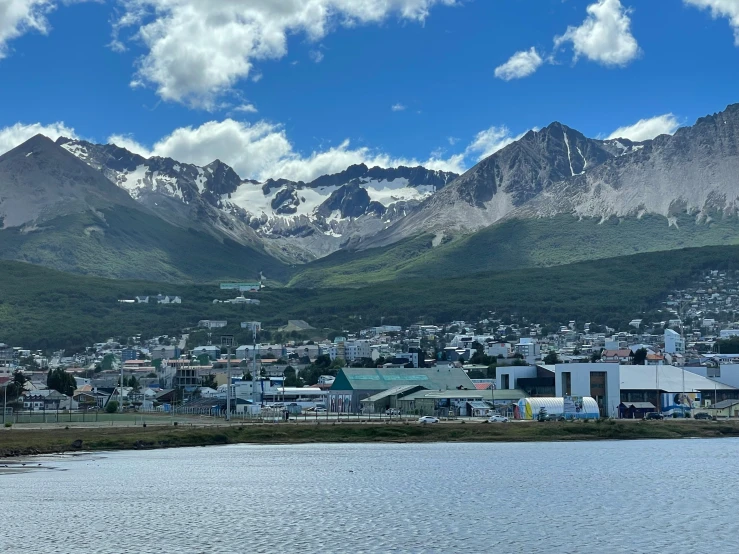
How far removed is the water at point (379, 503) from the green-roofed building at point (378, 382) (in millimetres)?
63923

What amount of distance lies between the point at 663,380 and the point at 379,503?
8676cm

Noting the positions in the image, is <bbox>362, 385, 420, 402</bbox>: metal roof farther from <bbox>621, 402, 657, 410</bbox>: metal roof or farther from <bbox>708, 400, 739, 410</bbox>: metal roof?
<bbox>708, 400, 739, 410</bbox>: metal roof

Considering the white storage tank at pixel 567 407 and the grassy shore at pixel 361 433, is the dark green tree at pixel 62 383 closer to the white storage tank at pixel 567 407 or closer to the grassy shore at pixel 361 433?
the grassy shore at pixel 361 433

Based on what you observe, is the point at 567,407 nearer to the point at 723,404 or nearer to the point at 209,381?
the point at 723,404

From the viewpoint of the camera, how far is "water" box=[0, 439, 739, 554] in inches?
1655

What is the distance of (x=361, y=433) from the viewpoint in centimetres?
10138

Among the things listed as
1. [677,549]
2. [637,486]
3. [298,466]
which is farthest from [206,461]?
[677,549]

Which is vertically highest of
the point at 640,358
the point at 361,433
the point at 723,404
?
the point at 640,358

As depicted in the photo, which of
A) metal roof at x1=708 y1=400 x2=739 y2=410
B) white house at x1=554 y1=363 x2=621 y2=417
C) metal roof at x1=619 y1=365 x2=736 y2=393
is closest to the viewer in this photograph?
white house at x1=554 y1=363 x2=621 y2=417

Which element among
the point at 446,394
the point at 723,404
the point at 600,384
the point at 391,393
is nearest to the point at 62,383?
the point at 391,393

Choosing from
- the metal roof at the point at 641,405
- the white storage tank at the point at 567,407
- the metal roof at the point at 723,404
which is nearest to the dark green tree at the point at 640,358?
the metal roof at the point at 723,404

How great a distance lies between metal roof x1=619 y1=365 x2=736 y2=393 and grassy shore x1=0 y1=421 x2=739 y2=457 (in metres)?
21.3

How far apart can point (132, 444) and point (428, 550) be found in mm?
56087

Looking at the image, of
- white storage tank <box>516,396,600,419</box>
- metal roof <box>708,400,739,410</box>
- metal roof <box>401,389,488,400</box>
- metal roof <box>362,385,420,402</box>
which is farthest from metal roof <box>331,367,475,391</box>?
metal roof <box>708,400,739,410</box>
